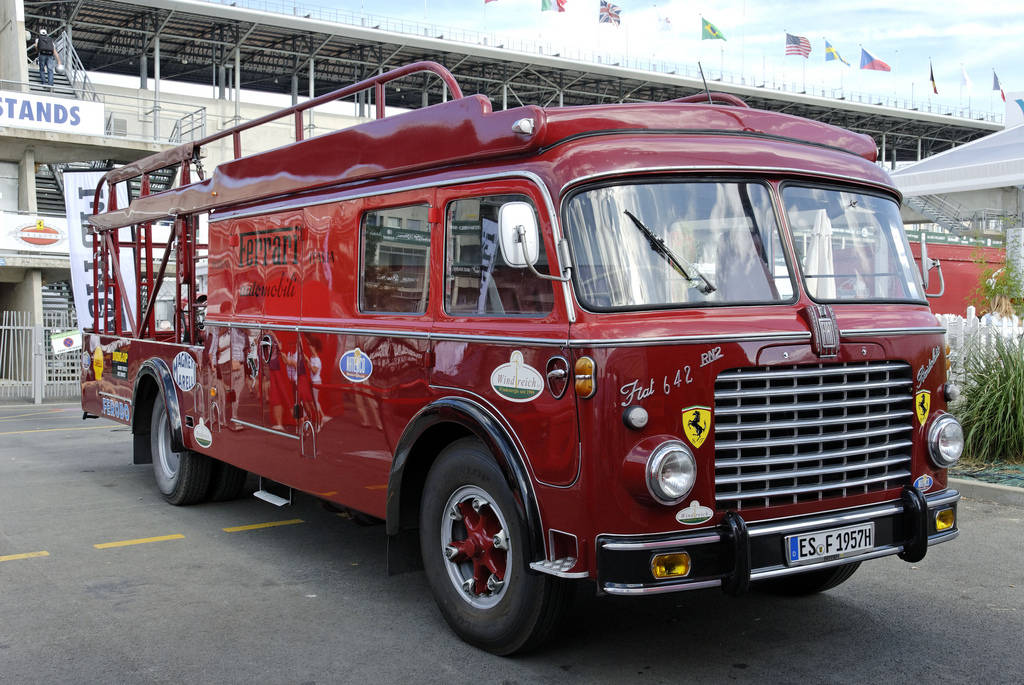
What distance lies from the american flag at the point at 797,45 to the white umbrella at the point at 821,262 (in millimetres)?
40796

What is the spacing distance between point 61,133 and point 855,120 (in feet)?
133

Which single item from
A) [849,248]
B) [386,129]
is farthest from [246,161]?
[849,248]

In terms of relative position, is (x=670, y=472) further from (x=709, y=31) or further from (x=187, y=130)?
(x=709, y=31)

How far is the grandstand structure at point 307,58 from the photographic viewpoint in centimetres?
3675

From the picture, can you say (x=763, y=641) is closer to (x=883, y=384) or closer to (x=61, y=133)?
(x=883, y=384)

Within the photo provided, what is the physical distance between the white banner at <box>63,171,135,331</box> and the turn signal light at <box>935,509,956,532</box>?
7.84 m

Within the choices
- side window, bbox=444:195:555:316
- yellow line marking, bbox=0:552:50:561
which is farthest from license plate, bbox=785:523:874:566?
yellow line marking, bbox=0:552:50:561

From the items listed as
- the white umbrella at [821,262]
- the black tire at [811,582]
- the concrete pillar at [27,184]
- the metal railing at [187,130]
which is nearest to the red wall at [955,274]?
the black tire at [811,582]

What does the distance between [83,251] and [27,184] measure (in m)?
17.1

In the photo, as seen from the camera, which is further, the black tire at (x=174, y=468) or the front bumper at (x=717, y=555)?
the black tire at (x=174, y=468)

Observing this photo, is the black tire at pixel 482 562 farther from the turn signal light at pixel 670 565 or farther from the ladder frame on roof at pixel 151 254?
the ladder frame on roof at pixel 151 254

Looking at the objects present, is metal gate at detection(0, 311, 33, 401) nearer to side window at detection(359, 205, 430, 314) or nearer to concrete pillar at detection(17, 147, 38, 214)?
concrete pillar at detection(17, 147, 38, 214)

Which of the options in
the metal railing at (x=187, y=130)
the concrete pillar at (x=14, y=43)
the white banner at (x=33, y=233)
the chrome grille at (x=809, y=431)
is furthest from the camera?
the metal railing at (x=187, y=130)

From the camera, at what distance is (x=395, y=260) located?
18.4ft
